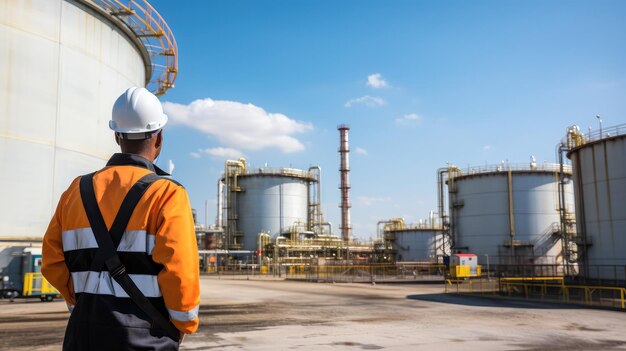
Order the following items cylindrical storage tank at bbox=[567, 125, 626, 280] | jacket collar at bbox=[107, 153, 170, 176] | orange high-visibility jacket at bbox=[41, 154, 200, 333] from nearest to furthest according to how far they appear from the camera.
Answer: orange high-visibility jacket at bbox=[41, 154, 200, 333]
jacket collar at bbox=[107, 153, 170, 176]
cylindrical storage tank at bbox=[567, 125, 626, 280]

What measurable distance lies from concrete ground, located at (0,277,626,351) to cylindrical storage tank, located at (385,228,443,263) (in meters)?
38.0

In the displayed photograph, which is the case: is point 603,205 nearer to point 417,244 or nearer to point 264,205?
point 417,244

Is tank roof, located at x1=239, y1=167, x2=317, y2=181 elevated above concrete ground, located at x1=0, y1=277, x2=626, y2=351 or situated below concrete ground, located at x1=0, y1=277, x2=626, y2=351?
above

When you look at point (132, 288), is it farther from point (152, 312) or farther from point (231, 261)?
point (231, 261)

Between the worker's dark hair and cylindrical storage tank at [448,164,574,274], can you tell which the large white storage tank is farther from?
cylindrical storage tank at [448,164,574,274]

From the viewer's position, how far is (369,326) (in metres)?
14.1

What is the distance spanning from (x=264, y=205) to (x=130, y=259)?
58.1m

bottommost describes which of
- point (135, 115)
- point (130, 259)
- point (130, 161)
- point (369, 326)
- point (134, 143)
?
point (369, 326)

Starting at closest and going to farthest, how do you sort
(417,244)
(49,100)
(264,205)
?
(49,100), (417,244), (264,205)

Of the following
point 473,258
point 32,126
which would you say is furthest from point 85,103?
point 473,258

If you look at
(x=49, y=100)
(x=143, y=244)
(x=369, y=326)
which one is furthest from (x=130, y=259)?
(x=49, y=100)

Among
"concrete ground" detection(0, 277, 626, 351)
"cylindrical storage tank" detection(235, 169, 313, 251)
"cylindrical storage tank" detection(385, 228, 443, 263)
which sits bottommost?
"concrete ground" detection(0, 277, 626, 351)

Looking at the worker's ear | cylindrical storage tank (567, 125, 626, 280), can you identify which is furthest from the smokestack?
the worker's ear

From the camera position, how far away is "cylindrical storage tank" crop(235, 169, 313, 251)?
60.0 metres
